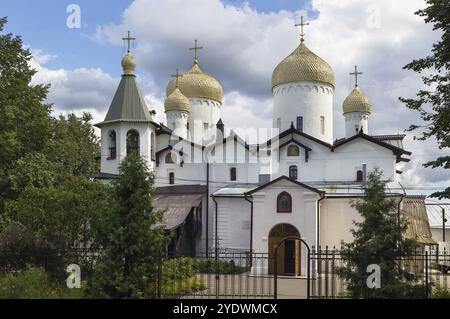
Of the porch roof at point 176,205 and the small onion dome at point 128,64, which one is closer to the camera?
the porch roof at point 176,205

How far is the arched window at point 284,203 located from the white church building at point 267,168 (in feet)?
0.14

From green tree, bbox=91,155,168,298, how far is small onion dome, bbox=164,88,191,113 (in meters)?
19.3

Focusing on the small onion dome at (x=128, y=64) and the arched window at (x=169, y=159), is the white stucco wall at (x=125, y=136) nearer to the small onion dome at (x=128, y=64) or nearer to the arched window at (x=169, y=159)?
the arched window at (x=169, y=159)

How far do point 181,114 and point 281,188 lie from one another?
403 inches

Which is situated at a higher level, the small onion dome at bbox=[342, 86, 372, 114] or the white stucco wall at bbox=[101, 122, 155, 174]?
the small onion dome at bbox=[342, 86, 372, 114]

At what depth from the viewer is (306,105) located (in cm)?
2830

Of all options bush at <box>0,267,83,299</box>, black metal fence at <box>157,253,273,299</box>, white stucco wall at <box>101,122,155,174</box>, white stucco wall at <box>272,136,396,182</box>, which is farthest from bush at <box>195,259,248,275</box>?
bush at <box>0,267,83,299</box>

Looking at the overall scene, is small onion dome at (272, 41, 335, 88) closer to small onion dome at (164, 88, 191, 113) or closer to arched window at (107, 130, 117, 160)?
small onion dome at (164, 88, 191, 113)

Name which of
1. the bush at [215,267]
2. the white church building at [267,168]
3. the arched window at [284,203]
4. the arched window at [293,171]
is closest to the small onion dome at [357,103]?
the white church building at [267,168]

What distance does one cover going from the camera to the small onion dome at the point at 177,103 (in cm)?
3034

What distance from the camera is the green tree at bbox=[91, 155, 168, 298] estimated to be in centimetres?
1048

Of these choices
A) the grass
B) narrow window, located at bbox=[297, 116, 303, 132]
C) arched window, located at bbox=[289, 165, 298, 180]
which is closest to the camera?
the grass

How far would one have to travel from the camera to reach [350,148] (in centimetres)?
2577
